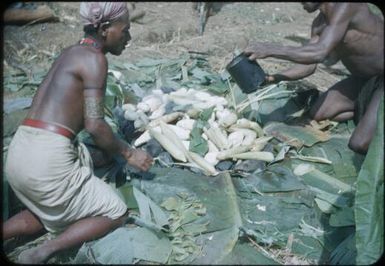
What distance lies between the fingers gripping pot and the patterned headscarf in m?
1.17

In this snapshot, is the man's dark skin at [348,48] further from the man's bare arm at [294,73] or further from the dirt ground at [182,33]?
the dirt ground at [182,33]

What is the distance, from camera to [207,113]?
413 cm

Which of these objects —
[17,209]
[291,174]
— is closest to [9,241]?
[17,209]

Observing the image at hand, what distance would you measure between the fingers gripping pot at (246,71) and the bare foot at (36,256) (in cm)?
197

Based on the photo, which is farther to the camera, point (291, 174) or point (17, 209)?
point (291, 174)

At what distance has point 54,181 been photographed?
2648 mm

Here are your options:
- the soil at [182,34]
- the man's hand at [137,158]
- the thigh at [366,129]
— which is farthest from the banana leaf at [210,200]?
the soil at [182,34]

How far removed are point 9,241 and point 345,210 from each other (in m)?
2.30

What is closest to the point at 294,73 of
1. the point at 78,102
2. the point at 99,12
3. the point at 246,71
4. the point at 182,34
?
the point at 246,71

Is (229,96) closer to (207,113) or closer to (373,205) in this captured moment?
(207,113)

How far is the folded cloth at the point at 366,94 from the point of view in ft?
13.1

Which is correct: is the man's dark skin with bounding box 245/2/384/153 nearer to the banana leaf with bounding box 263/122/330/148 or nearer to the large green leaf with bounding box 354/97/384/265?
the banana leaf with bounding box 263/122/330/148

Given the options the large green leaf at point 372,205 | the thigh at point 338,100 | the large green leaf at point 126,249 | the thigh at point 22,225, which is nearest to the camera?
the large green leaf at point 372,205

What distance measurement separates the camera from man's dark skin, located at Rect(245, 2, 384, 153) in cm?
366
